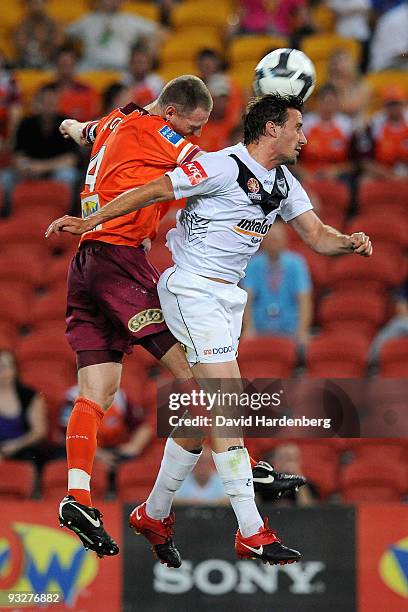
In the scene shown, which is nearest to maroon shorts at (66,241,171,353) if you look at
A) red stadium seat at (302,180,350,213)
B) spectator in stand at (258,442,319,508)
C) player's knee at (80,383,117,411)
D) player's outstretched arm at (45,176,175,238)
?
player's knee at (80,383,117,411)

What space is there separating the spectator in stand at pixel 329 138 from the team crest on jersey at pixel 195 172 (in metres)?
5.77

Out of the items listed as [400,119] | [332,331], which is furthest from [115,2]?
[332,331]

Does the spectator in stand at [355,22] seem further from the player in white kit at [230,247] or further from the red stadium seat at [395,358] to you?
the player in white kit at [230,247]

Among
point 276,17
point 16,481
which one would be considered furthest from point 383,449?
point 276,17

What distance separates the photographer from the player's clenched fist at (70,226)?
20.3 feet

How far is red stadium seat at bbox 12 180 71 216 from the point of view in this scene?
40.7 ft

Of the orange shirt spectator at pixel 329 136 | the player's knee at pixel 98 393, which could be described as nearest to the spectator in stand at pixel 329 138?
the orange shirt spectator at pixel 329 136

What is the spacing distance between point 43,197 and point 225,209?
19.9ft

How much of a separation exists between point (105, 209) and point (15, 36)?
28.6 ft

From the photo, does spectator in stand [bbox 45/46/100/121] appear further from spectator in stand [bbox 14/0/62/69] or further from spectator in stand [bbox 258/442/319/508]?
spectator in stand [bbox 258/442/319/508]

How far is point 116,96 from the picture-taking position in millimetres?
12344

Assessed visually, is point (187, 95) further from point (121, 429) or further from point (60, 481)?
point (121, 429)

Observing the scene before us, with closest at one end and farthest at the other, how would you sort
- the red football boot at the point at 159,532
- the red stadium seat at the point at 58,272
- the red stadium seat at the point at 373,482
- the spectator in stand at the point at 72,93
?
1. the red football boot at the point at 159,532
2. the red stadium seat at the point at 373,482
3. the red stadium seat at the point at 58,272
4. the spectator in stand at the point at 72,93

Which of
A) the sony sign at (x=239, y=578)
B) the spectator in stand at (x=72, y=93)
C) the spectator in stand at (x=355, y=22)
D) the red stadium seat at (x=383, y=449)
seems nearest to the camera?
the sony sign at (x=239, y=578)
